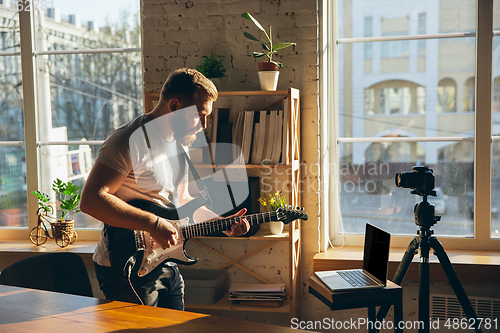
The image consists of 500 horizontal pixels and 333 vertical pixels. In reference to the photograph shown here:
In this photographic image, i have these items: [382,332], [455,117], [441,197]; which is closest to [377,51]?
[455,117]

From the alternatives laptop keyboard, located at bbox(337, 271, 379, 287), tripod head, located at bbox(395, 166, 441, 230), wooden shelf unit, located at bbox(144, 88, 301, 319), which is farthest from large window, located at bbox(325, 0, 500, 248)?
laptop keyboard, located at bbox(337, 271, 379, 287)

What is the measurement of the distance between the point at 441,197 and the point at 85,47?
270 cm

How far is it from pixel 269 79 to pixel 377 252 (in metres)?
1.17

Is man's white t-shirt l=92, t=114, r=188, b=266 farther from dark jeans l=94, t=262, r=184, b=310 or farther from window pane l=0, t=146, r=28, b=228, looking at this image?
window pane l=0, t=146, r=28, b=228

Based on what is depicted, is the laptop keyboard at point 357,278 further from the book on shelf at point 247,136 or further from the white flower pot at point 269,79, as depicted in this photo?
the white flower pot at point 269,79

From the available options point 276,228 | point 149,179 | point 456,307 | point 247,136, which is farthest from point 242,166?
point 456,307

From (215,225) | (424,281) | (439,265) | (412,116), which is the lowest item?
(439,265)

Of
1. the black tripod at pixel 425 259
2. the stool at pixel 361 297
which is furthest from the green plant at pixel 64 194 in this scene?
the black tripod at pixel 425 259

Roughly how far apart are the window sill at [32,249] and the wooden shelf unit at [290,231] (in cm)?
78

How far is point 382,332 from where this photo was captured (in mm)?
2533

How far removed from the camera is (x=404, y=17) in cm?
264

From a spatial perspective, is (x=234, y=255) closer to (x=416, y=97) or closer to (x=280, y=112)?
(x=280, y=112)

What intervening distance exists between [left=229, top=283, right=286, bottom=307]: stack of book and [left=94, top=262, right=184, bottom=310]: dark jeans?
0.65m

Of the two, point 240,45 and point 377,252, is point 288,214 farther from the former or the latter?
point 240,45
